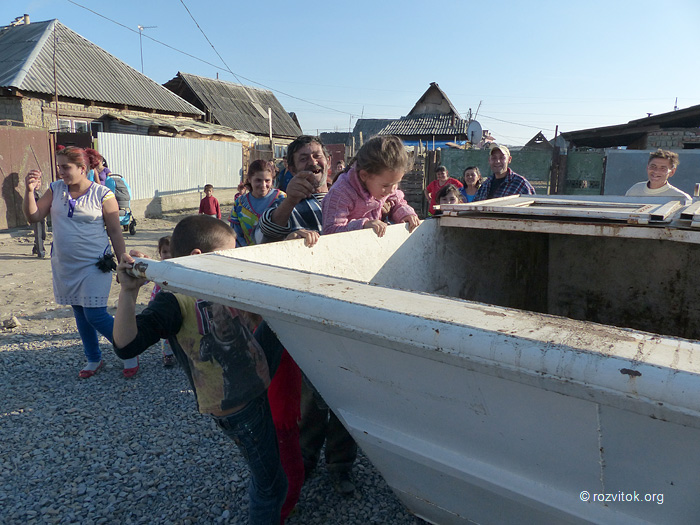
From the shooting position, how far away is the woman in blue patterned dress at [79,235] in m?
3.39

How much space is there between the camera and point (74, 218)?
340 cm

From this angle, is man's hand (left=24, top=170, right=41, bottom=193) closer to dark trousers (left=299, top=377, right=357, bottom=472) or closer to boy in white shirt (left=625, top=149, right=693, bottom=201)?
dark trousers (left=299, top=377, right=357, bottom=472)

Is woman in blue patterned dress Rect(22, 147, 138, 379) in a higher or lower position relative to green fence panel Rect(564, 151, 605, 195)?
lower

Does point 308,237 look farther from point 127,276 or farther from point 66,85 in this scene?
point 66,85

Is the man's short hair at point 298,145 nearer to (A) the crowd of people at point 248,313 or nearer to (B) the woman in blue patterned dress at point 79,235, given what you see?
(A) the crowd of people at point 248,313

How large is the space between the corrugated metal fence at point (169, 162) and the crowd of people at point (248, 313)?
9603 millimetres

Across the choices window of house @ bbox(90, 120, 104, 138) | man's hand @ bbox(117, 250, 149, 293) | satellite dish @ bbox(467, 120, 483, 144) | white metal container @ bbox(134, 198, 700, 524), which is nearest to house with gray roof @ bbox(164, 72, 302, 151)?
window of house @ bbox(90, 120, 104, 138)

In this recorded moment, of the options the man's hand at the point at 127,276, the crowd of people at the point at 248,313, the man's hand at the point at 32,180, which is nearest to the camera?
the man's hand at the point at 127,276

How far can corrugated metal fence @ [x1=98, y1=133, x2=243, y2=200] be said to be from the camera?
12.5 m

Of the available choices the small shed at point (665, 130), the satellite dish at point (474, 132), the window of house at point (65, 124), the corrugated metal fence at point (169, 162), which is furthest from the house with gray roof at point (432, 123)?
the window of house at point (65, 124)

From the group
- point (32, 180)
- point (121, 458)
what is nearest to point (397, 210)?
point (121, 458)

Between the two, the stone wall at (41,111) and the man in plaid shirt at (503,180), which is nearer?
the man in plaid shirt at (503,180)

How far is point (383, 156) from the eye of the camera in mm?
2148

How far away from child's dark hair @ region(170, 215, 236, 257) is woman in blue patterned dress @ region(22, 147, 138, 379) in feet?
6.26
